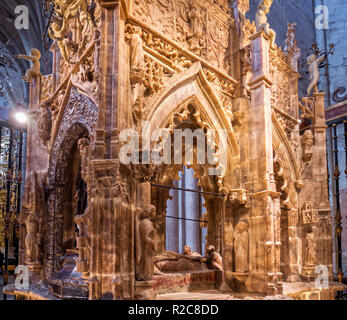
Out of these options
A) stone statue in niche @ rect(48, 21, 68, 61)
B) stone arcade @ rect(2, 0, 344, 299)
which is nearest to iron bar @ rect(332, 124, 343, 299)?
stone arcade @ rect(2, 0, 344, 299)

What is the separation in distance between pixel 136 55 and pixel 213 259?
5968 millimetres

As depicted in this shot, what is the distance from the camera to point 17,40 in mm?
18141

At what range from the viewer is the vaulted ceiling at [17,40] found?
1608 cm

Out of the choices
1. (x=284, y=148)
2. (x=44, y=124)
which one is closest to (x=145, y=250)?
(x=44, y=124)

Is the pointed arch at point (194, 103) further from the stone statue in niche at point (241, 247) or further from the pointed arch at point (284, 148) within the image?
the pointed arch at point (284, 148)

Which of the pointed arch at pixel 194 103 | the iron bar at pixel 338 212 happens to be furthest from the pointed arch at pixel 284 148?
the iron bar at pixel 338 212

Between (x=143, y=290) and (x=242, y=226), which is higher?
(x=242, y=226)

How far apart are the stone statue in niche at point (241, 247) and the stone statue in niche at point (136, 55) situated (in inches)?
171

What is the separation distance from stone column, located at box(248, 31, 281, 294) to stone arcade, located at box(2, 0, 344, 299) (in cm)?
3

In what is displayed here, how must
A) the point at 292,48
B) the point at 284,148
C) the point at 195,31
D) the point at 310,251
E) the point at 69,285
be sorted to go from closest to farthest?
the point at 69,285, the point at 195,31, the point at 310,251, the point at 284,148, the point at 292,48

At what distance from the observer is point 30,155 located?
10.6m

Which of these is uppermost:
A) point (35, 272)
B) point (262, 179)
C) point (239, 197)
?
point (262, 179)

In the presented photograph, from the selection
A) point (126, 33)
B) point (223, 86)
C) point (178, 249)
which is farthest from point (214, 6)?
point (178, 249)

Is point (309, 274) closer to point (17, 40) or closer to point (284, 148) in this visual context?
point (284, 148)
